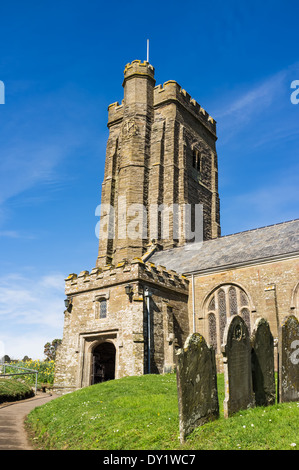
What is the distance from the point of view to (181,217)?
35344 mm

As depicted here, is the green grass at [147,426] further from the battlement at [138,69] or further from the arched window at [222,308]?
the battlement at [138,69]

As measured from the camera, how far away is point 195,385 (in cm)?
785

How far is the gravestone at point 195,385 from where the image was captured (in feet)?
24.4

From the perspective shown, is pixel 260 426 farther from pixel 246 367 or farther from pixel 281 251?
pixel 281 251

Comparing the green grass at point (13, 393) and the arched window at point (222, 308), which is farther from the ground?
the arched window at point (222, 308)

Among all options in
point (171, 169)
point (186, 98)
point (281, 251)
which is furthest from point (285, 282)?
point (186, 98)

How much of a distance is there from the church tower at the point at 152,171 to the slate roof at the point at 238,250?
5.72 meters

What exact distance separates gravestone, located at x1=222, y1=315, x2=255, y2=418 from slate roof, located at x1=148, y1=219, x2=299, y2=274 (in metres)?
12.3

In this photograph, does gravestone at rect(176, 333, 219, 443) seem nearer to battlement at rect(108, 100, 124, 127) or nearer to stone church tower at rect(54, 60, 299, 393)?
stone church tower at rect(54, 60, 299, 393)

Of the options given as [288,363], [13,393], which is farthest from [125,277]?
[288,363]

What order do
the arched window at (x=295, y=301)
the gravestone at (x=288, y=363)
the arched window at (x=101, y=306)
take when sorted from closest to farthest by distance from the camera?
1. the gravestone at (x=288, y=363)
2. the arched window at (x=295, y=301)
3. the arched window at (x=101, y=306)

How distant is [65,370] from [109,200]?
1988 cm

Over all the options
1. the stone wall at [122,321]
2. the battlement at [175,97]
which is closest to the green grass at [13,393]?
the stone wall at [122,321]

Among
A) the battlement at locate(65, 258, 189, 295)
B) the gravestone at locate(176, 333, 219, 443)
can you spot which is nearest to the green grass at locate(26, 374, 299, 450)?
the gravestone at locate(176, 333, 219, 443)
